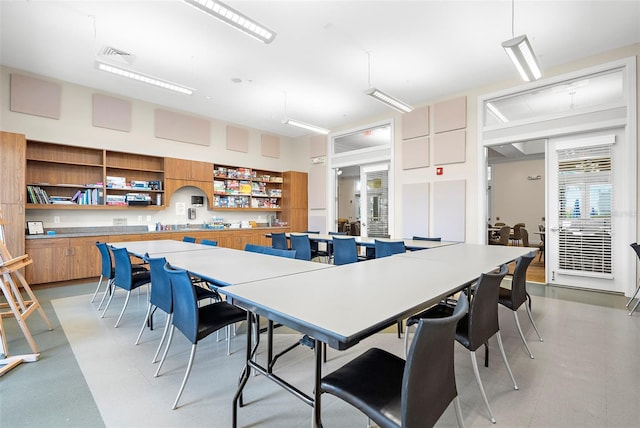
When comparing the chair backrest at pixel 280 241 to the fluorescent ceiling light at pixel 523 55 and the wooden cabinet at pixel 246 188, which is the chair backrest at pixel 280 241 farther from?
the fluorescent ceiling light at pixel 523 55

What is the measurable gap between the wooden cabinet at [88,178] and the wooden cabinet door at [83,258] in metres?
0.71

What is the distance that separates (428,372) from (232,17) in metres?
3.34

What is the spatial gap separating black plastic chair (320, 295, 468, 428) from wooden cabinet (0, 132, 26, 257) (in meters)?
5.59

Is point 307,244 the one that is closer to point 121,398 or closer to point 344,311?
point 121,398

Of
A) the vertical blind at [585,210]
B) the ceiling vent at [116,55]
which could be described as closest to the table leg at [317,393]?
the ceiling vent at [116,55]

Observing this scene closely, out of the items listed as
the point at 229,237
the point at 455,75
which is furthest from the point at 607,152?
the point at 229,237

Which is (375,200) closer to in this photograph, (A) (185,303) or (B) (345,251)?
(B) (345,251)

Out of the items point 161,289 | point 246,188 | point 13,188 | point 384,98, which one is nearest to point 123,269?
point 161,289

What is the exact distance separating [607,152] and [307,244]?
4.91 m

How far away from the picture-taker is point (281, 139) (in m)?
8.97

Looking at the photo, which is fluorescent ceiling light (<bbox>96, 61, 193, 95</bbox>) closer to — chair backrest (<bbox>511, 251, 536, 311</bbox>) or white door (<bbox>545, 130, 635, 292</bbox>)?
chair backrest (<bbox>511, 251, 536, 311</bbox>)

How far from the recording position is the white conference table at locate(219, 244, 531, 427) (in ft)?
3.98

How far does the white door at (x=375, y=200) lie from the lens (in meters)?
7.31

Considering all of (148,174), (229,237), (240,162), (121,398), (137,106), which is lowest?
(121,398)
